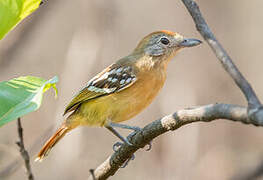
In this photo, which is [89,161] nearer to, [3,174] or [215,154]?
[215,154]

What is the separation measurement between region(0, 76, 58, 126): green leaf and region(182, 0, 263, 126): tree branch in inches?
24.2

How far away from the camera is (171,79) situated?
8008 mm

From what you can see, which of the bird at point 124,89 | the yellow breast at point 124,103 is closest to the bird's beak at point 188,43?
the bird at point 124,89

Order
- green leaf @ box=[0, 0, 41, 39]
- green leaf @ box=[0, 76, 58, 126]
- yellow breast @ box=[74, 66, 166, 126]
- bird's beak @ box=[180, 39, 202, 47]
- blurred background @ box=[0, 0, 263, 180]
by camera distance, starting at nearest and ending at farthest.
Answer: green leaf @ box=[0, 76, 58, 126]
green leaf @ box=[0, 0, 41, 39]
yellow breast @ box=[74, 66, 166, 126]
bird's beak @ box=[180, 39, 202, 47]
blurred background @ box=[0, 0, 263, 180]

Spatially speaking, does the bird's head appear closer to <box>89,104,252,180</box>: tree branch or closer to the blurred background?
the blurred background

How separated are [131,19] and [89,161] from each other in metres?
2.99

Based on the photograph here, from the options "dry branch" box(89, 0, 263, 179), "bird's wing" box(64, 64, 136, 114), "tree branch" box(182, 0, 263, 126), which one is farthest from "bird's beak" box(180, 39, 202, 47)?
"tree branch" box(182, 0, 263, 126)

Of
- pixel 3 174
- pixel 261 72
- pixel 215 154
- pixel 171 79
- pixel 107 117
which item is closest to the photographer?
pixel 3 174

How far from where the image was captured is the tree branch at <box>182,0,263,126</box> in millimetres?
1573

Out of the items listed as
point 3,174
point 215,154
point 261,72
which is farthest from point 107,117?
point 261,72

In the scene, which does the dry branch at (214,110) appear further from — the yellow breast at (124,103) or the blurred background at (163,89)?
the blurred background at (163,89)

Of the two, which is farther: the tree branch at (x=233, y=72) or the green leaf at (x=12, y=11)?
the green leaf at (x=12, y=11)

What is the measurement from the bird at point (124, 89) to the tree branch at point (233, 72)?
2.07m

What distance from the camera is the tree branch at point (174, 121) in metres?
1.73
